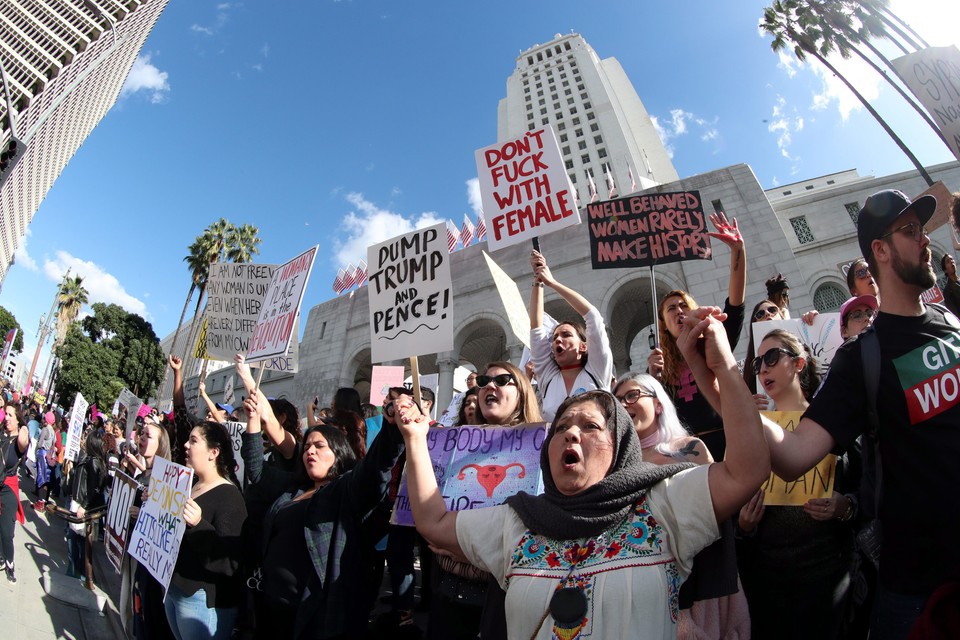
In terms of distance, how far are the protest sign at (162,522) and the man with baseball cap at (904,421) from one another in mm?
3372

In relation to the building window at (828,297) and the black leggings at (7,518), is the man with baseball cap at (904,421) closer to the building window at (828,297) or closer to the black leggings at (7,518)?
the black leggings at (7,518)

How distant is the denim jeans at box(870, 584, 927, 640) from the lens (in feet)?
5.38

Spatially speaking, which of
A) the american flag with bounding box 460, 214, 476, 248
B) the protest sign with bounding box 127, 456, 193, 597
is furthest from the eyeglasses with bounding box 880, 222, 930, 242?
the american flag with bounding box 460, 214, 476, 248

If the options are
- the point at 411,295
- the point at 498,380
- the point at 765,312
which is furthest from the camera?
the point at 765,312

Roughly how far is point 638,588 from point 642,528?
0.18m

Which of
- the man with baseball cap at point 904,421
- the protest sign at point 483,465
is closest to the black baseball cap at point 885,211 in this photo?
the man with baseball cap at point 904,421

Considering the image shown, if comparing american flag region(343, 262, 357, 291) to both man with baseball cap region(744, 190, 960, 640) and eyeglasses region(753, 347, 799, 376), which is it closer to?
eyeglasses region(753, 347, 799, 376)

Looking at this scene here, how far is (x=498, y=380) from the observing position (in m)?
3.23

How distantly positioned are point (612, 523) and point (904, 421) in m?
1.03

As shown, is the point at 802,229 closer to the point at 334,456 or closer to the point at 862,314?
the point at 862,314

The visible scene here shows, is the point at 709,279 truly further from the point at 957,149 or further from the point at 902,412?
the point at 902,412

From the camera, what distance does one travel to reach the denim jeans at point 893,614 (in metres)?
1.64

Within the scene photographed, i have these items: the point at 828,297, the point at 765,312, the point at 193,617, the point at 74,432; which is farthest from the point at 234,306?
the point at 828,297

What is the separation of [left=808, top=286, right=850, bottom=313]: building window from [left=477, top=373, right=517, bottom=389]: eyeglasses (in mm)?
16033
